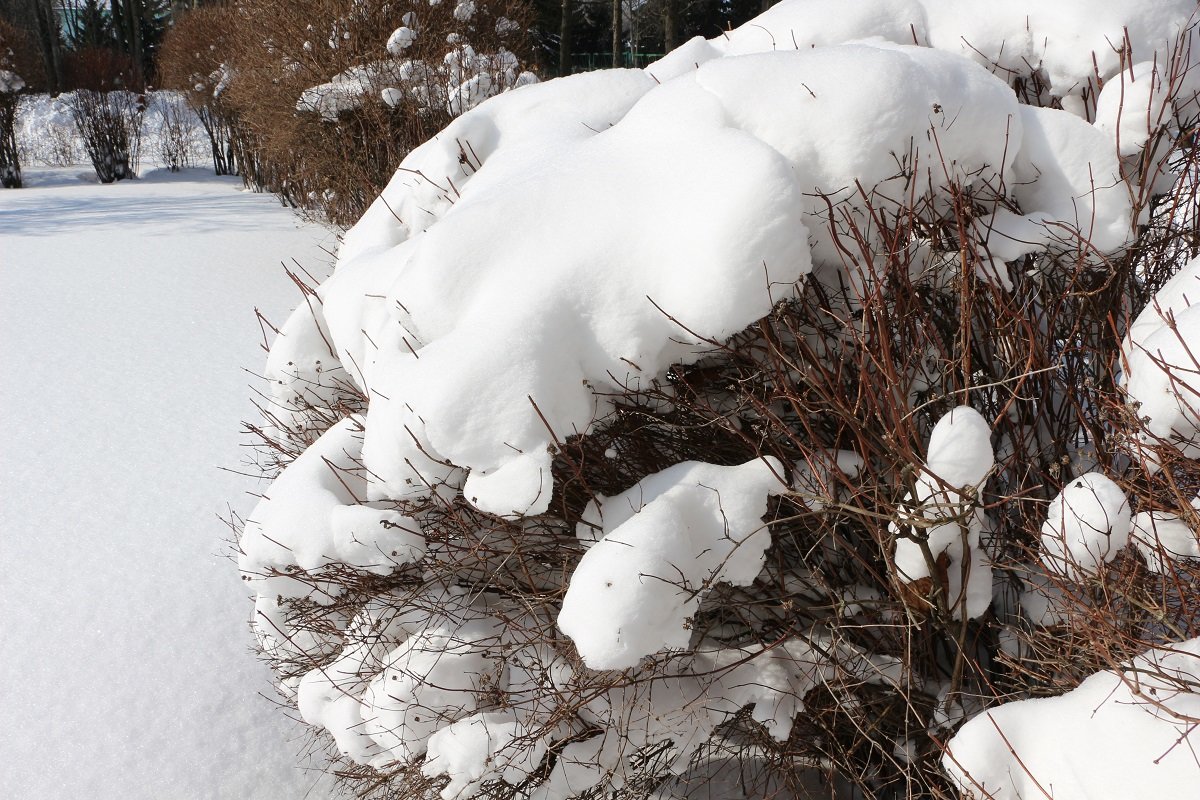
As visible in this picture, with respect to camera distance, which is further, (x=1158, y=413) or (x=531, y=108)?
(x=531, y=108)

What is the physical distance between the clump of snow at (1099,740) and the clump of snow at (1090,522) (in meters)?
0.20

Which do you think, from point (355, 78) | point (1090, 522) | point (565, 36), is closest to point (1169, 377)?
point (1090, 522)

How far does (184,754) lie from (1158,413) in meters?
3.37

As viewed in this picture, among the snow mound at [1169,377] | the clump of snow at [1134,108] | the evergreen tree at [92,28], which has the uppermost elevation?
the evergreen tree at [92,28]

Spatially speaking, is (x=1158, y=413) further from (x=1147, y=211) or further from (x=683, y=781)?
(x=683, y=781)

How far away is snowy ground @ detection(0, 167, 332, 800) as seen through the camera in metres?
3.31

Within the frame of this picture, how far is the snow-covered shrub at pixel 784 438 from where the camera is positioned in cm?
183

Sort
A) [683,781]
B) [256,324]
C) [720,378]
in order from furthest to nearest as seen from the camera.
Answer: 1. [256,324]
2. [683,781]
3. [720,378]

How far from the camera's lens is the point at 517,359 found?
193cm

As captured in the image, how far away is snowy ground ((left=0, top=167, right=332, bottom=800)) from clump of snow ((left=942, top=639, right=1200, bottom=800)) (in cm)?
240

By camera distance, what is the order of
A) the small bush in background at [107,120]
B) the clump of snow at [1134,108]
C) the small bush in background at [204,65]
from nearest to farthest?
the clump of snow at [1134,108] < the small bush in background at [204,65] < the small bush in background at [107,120]

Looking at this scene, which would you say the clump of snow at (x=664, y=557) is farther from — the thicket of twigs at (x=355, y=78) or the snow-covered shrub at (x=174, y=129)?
the snow-covered shrub at (x=174, y=129)

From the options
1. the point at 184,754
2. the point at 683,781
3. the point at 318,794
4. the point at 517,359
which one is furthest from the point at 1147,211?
the point at 184,754

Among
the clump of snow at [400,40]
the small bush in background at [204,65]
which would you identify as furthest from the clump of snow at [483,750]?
the small bush in background at [204,65]
